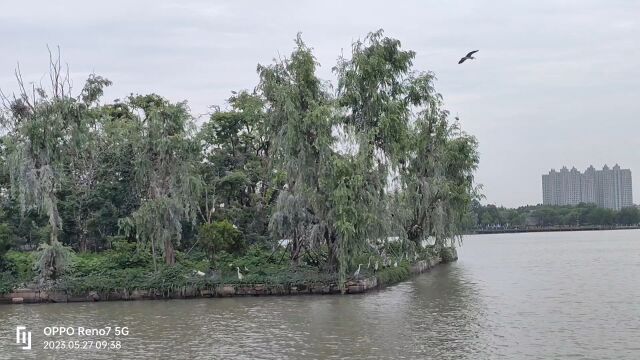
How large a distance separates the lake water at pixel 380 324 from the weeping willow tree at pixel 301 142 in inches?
124

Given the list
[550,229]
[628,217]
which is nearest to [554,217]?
[550,229]

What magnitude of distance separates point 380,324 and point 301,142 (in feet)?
32.1

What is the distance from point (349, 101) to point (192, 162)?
7237mm

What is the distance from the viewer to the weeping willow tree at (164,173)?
26.4 meters

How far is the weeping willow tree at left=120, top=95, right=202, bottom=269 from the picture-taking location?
26.4 metres

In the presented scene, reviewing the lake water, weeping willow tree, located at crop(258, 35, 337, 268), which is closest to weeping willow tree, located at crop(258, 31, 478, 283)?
weeping willow tree, located at crop(258, 35, 337, 268)

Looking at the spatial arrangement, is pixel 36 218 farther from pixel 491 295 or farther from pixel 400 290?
pixel 491 295

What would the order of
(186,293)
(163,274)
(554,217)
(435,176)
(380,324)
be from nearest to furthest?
(380,324) → (186,293) → (163,274) → (435,176) → (554,217)

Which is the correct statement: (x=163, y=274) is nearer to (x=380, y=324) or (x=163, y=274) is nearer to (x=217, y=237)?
(x=217, y=237)

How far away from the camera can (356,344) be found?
14586mm

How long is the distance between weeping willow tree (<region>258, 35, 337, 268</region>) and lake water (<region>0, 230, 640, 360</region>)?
10.3 ft

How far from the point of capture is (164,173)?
27.5 m

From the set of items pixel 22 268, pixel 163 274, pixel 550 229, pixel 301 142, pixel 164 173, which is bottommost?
pixel 550 229

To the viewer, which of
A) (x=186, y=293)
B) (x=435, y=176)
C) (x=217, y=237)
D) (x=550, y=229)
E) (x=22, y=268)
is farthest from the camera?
(x=550, y=229)
